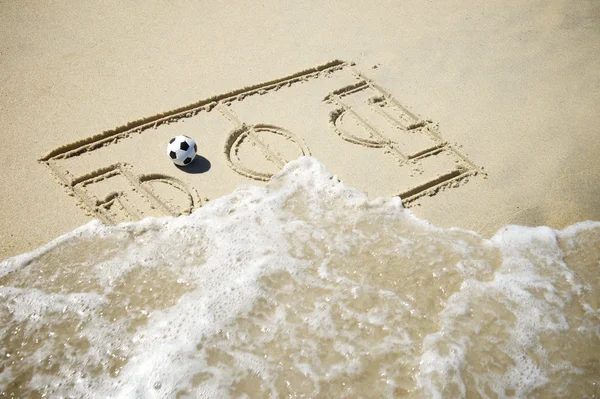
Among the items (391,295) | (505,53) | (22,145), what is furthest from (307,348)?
(505,53)

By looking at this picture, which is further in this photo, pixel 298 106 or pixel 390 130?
pixel 298 106

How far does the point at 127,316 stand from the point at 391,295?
5.57 ft

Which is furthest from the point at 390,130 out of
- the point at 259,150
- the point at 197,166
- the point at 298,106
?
the point at 197,166

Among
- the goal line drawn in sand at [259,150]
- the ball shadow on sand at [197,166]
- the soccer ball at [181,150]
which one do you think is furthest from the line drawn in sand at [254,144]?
the soccer ball at [181,150]

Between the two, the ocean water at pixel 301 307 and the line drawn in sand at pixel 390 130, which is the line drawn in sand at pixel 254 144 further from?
the line drawn in sand at pixel 390 130

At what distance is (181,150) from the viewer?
4113mm

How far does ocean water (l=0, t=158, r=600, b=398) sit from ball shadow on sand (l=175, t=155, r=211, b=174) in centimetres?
40

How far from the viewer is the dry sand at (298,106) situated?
4.09 metres

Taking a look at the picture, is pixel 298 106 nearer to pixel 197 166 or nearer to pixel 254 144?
pixel 254 144

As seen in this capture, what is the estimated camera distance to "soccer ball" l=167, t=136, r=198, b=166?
4.11 meters

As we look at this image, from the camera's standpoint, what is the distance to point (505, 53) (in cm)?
576

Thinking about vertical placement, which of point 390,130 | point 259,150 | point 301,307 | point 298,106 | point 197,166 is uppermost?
point 298,106

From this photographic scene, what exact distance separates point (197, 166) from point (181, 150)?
0.66ft

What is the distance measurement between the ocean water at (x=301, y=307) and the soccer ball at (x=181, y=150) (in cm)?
49
